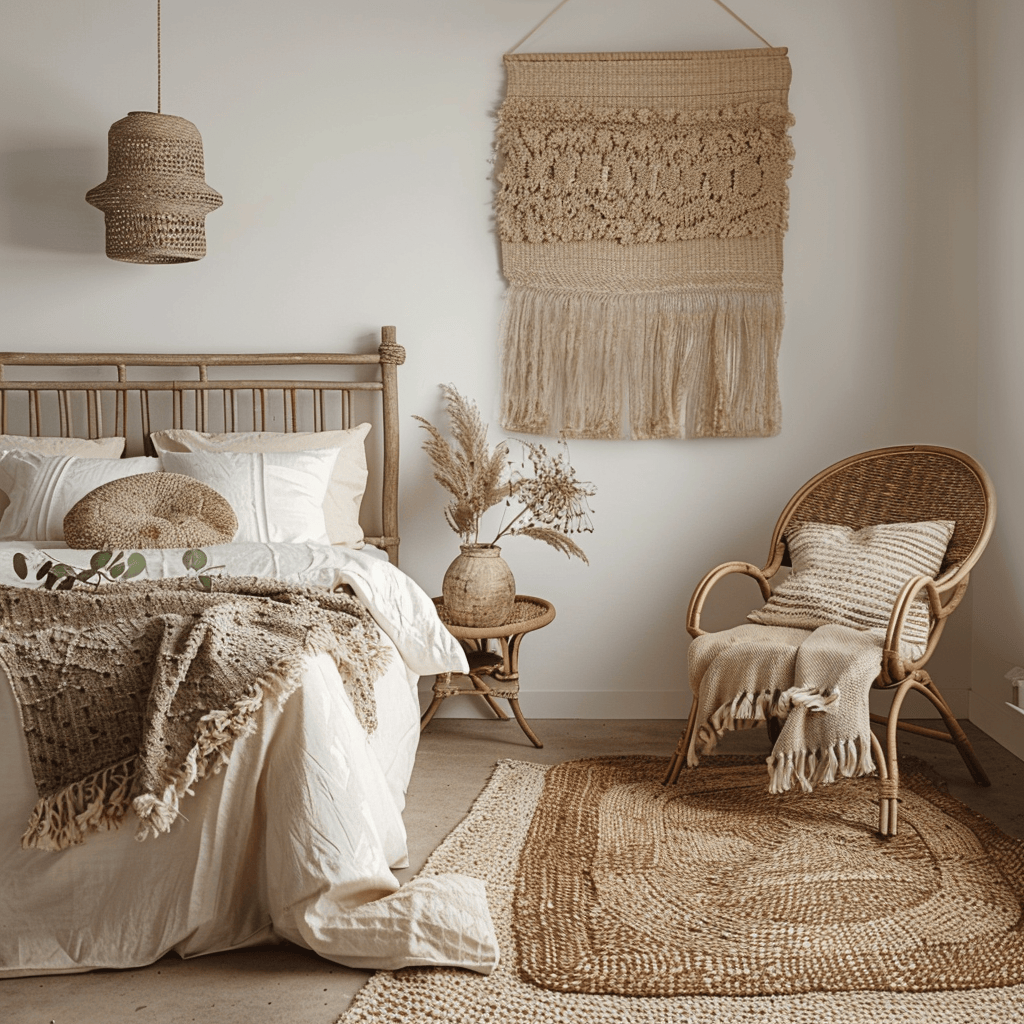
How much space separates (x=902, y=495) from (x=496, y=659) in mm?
1360

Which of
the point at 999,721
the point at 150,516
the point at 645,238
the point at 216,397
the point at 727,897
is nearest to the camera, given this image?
the point at 727,897

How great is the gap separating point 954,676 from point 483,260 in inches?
85.1

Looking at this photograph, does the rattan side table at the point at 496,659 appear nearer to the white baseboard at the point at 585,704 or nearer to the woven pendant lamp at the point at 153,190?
the white baseboard at the point at 585,704

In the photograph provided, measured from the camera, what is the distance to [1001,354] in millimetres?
3055

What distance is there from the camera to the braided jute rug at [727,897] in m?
1.59

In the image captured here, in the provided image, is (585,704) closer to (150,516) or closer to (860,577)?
(860,577)

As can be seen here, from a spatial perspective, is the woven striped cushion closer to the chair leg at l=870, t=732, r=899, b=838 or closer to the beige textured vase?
the chair leg at l=870, t=732, r=899, b=838

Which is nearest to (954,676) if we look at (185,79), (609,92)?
(609,92)

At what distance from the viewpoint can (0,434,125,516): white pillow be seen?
305 centimetres

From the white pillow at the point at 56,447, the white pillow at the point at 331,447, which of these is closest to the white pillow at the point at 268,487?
the white pillow at the point at 331,447

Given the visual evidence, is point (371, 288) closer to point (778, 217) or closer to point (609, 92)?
point (609, 92)

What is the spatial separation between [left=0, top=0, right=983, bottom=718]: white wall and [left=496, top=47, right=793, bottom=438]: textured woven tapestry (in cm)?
8

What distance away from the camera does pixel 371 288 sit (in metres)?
3.32

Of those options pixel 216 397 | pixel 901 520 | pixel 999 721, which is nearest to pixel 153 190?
pixel 216 397
